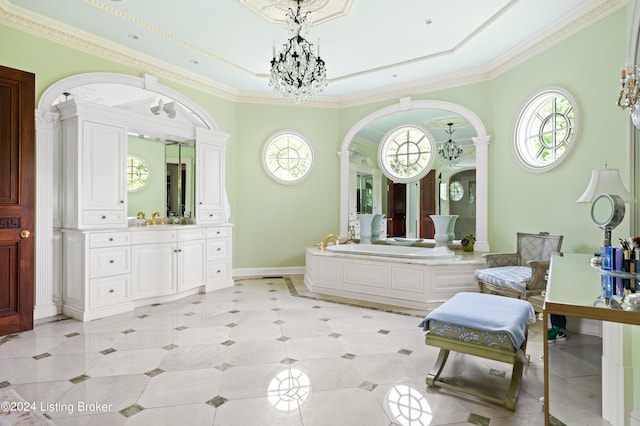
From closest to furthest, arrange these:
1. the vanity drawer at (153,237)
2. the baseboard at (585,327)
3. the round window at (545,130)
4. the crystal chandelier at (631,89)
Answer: the crystal chandelier at (631,89) → the baseboard at (585,327) → the round window at (545,130) → the vanity drawer at (153,237)

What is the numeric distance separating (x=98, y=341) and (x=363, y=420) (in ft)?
8.32

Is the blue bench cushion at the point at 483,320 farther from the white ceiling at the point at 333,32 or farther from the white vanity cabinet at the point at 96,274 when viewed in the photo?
the white vanity cabinet at the point at 96,274

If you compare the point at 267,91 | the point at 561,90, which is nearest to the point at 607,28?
the point at 561,90

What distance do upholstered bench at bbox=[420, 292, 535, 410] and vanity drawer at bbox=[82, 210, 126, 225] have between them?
11.8ft

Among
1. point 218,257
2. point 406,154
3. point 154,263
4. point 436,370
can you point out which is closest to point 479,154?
point 406,154

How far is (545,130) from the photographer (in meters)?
4.30

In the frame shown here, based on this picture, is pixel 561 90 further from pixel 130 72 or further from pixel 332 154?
pixel 130 72

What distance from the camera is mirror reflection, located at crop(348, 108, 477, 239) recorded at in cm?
535

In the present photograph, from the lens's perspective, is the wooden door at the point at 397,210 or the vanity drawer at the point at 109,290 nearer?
the vanity drawer at the point at 109,290

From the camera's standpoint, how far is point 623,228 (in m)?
3.16

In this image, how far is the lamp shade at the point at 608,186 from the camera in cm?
281

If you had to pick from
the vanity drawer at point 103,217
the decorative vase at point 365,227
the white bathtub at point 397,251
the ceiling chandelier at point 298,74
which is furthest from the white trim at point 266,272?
the ceiling chandelier at point 298,74

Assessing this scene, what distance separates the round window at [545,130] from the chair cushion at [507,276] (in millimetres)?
1305

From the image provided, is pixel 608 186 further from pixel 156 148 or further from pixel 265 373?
pixel 156 148
